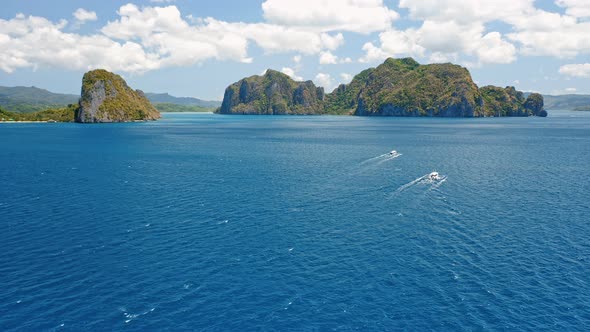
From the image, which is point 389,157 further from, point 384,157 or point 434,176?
point 434,176

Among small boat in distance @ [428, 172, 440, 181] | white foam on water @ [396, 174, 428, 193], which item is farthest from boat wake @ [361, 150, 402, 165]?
white foam on water @ [396, 174, 428, 193]

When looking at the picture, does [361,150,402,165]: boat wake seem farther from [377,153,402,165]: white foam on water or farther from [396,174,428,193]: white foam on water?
[396,174,428,193]: white foam on water

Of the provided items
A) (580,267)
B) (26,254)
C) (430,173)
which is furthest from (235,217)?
(430,173)

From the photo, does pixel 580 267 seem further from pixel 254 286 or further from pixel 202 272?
pixel 202 272

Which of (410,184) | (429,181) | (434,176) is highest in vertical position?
(434,176)

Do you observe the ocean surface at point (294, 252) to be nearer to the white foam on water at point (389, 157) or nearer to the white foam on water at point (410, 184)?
the white foam on water at point (410, 184)

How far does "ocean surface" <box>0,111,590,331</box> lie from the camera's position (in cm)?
4809

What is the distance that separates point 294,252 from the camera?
217ft

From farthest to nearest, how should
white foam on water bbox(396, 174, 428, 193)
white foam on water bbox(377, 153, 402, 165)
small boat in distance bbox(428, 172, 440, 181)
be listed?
white foam on water bbox(377, 153, 402, 165)
small boat in distance bbox(428, 172, 440, 181)
white foam on water bbox(396, 174, 428, 193)

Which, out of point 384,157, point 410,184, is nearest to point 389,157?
point 384,157

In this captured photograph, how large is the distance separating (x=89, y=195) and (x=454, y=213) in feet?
289

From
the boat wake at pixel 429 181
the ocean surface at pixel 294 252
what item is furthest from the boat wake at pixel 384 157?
the boat wake at pixel 429 181

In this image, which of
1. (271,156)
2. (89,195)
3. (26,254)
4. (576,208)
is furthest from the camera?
(271,156)

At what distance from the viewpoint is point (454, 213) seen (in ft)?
286
